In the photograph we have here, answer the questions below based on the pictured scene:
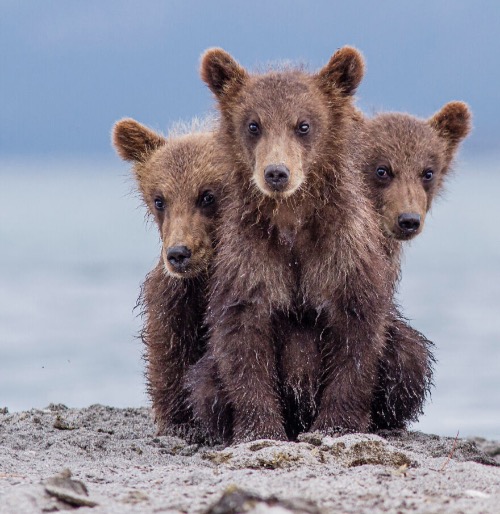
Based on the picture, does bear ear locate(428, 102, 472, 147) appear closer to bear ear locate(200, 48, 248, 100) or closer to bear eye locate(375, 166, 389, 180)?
bear eye locate(375, 166, 389, 180)

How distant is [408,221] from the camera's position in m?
9.55

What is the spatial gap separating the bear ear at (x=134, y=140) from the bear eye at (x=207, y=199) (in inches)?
45.0

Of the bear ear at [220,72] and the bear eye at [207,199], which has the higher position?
the bear ear at [220,72]

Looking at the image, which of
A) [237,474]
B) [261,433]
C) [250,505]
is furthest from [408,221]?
[250,505]

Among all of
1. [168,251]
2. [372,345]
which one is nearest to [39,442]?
[168,251]

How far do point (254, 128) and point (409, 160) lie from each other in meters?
2.83

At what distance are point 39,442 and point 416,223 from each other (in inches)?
157

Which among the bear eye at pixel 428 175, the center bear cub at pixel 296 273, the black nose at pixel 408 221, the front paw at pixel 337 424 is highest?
the bear eye at pixel 428 175

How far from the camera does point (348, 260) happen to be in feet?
25.1

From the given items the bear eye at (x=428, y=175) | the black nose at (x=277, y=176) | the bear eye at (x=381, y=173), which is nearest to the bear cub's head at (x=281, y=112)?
the black nose at (x=277, y=176)

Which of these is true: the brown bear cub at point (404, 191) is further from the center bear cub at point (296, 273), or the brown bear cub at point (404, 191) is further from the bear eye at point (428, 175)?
the center bear cub at point (296, 273)

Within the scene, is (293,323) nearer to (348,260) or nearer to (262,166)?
(348,260)

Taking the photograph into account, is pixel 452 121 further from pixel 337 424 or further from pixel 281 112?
pixel 337 424

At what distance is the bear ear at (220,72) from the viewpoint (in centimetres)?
812
